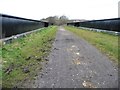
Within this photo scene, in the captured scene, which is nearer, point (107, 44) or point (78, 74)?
point (78, 74)

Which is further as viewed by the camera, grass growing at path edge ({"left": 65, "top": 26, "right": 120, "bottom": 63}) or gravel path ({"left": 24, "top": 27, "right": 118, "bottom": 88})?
grass growing at path edge ({"left": 65, "top": 26, "right": 120, "bottom": 63})

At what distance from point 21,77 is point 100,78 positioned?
7.58ft

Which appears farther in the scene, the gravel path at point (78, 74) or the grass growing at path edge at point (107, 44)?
the grass growing at path edge at point (107, 44)

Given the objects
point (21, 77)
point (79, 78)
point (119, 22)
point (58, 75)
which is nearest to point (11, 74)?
point (21, 77)

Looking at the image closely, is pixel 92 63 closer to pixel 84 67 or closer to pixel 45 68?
pixel 84 67

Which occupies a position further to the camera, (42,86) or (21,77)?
(21,77)

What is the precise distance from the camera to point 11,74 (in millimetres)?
6242

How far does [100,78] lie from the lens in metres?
5.88

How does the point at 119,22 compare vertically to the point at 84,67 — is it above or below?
above

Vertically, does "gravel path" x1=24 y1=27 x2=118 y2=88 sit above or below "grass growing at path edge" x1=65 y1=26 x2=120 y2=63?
below

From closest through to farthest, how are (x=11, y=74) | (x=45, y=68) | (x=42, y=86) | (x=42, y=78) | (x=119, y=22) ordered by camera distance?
(x=42, y=86)
(x=42, y=78)
(x=11, y=74)
(x=45, y=68)
(x=119, y=22)

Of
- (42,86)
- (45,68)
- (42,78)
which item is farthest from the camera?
(45,68)

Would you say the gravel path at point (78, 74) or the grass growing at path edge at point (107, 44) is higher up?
the grass growing at path edge at point (107, 44)

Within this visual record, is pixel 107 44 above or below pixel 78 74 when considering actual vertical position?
above
